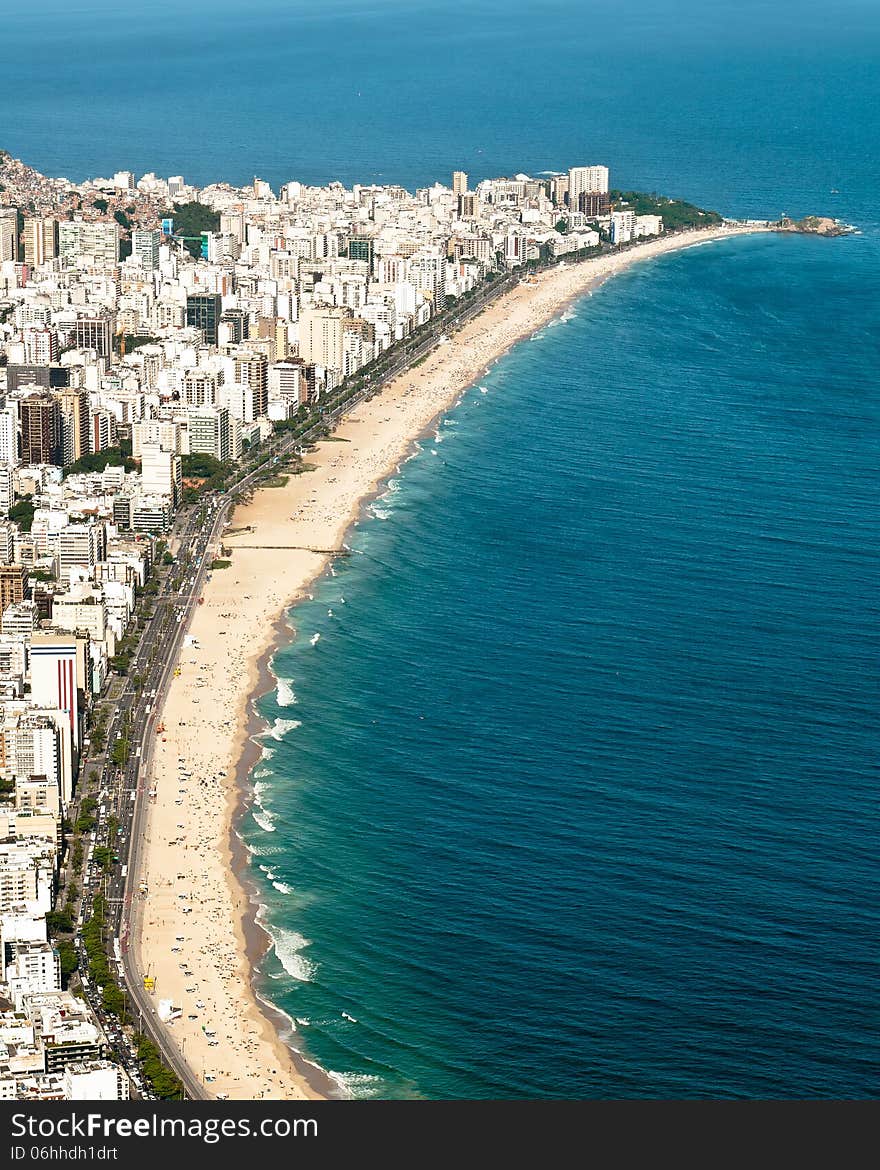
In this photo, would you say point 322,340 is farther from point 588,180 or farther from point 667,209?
point 588,180

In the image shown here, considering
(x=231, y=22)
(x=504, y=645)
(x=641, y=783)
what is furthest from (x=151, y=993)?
(x=231, y=22)

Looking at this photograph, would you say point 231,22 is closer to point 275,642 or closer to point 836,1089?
point 275,642

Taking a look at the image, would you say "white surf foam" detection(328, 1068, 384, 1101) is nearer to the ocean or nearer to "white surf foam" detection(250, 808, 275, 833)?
the ocean

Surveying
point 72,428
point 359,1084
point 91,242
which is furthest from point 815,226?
point 359,1084

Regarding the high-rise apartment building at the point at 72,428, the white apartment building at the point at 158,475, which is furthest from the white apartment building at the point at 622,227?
the white apartment building at the point at 158,475

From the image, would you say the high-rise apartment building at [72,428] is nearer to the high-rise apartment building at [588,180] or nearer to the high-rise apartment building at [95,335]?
the high-rise apartment building at [95,335]

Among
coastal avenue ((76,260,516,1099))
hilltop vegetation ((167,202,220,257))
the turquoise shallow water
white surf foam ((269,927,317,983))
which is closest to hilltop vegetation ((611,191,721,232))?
hilltop vegetation ((167,202,220,257))

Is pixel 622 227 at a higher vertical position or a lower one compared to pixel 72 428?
higher
